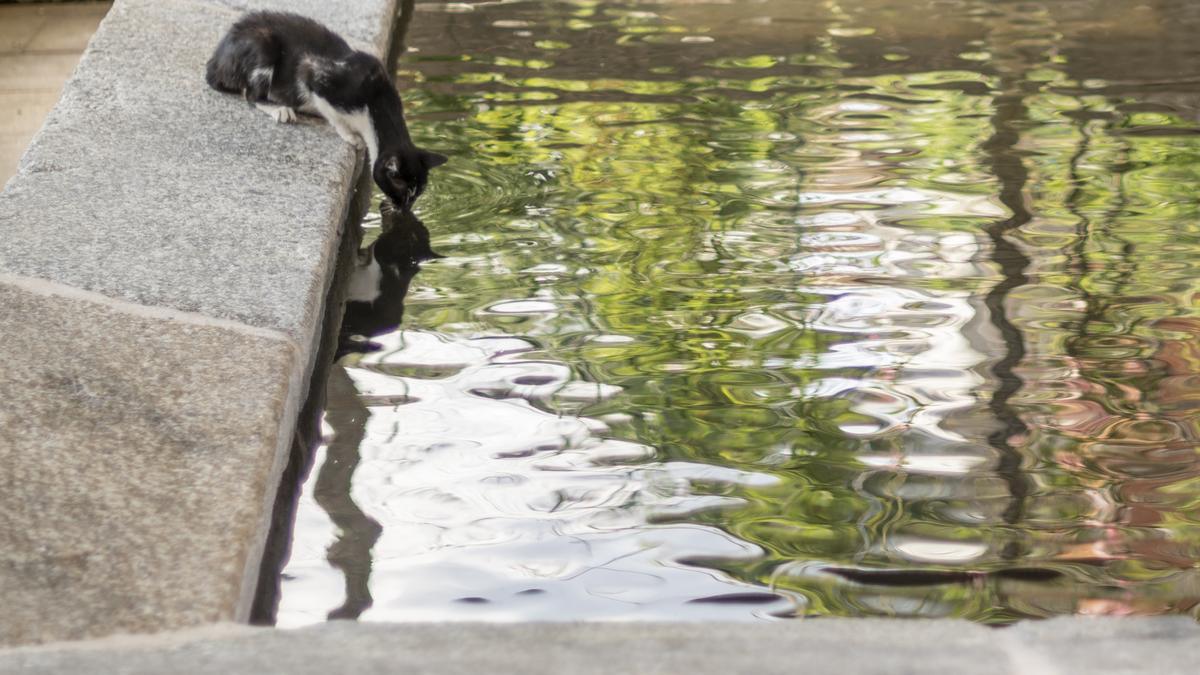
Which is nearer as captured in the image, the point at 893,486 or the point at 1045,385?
the point at 893,486

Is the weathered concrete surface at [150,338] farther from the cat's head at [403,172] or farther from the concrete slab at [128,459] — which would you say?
the cat's head at [403,172]

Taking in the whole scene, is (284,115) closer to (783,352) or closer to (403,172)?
(403,172)

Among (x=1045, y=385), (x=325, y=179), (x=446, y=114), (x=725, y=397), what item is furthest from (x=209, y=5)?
(x=1045, y=385)

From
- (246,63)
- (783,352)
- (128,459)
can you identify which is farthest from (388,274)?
(128,459)

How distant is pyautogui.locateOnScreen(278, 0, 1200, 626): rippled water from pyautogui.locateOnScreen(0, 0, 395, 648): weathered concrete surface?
246 mm

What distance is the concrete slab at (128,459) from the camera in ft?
7.32

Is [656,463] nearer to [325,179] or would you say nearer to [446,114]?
[325,179]

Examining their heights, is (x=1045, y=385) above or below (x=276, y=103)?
below

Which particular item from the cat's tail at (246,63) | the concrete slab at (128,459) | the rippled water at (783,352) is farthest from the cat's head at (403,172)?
the concrete slab at (128,459)

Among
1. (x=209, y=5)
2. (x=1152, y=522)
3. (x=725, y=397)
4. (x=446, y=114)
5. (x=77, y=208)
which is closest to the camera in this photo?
(x=1152, y=522)

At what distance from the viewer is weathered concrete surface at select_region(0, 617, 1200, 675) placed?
2.02 m

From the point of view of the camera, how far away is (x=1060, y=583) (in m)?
2.58

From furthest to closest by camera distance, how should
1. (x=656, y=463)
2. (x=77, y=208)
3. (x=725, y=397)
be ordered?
1. (x=77, y=208)
2. (x=725, y=397)
3. (x=656, y=463)

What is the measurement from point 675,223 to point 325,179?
1.12 m
